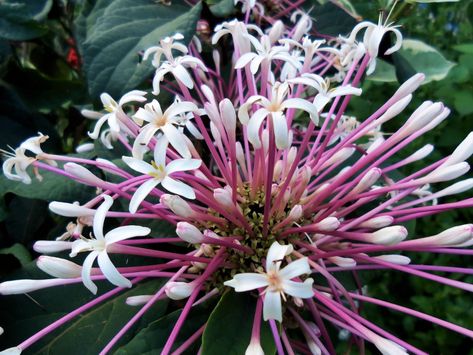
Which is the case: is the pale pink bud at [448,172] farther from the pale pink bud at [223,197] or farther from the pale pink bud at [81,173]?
the pale pink bud at [81,173]

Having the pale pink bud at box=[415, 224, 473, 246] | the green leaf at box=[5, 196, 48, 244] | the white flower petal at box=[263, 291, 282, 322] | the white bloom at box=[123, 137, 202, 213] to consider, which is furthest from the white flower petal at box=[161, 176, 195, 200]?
the green leaf at box=[5, 196, 48, 244]

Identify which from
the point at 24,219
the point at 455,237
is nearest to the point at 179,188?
the point at 455,237

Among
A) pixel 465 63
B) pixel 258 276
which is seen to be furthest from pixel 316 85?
pixel 465 63

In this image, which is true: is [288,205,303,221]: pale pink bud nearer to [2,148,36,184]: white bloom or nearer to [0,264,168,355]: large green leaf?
[0,264,168,355]: large green leaf

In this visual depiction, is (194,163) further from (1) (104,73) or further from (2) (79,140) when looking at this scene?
(2) (79,140)

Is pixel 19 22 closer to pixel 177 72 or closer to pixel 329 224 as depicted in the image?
pixel 177 72
